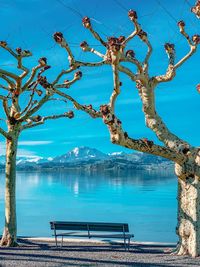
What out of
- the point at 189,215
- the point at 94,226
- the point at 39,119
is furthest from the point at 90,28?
the point at 94,226

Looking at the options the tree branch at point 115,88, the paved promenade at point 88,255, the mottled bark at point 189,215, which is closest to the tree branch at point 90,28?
the tree branch at point 115,88

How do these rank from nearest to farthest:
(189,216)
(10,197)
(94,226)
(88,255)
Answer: (189,216), (88,255), (10,197), (94,226)

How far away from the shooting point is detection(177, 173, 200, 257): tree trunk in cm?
1437

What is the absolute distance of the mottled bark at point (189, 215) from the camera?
14.4 meters

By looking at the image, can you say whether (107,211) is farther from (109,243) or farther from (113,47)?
(113,47)

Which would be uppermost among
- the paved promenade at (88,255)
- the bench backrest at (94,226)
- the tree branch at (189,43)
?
the tree branch at (189,43)

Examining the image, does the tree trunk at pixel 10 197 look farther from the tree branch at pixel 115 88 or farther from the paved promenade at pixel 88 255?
the tree branch at pixel 115 88

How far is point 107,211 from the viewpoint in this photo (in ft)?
176

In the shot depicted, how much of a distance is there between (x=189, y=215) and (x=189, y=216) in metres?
0.03

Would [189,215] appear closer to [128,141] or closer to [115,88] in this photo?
[128,141]

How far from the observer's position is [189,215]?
1452 centimetres

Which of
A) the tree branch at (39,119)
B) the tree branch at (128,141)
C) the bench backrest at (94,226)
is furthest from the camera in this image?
the tree branch at (39,119)

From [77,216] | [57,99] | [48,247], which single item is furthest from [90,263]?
[77,216]

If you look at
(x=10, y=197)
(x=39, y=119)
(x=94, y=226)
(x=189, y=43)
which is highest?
(x=189, y=43)
